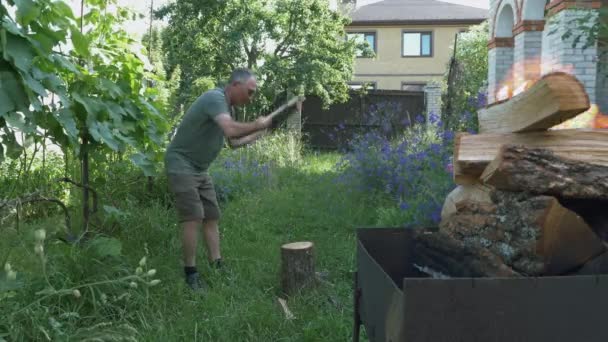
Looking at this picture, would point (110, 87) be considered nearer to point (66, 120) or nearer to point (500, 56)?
point (66, 120)

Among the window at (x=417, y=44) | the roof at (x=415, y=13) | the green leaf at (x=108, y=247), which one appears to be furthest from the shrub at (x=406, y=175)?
the roof at (x=415, y=13)

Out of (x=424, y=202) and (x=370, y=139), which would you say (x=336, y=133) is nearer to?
(x=370, y=139)

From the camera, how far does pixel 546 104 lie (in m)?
1.90

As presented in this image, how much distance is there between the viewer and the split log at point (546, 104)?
184 centimetres

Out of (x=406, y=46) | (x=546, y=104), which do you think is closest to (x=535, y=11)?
(x=546, y=104)

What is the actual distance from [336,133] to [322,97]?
1.09 m

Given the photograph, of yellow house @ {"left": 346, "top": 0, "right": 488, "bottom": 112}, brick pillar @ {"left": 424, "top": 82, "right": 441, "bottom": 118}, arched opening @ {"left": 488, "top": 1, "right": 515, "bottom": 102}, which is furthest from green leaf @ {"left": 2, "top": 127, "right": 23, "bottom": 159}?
yellow house @ {"left": 346, "top": 0, "right": 488, "bottom": 112}

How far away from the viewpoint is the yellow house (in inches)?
1051

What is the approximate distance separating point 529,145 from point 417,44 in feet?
86.0

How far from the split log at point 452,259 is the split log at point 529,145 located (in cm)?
32

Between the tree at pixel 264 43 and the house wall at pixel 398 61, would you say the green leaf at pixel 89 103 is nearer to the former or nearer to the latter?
the tree at pixel 264 43

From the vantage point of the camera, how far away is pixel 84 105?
122 inches

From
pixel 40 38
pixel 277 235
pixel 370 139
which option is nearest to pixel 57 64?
pixel 40 38

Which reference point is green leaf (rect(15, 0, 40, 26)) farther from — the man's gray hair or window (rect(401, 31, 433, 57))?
window (rect(401, 31, 433, 57))
